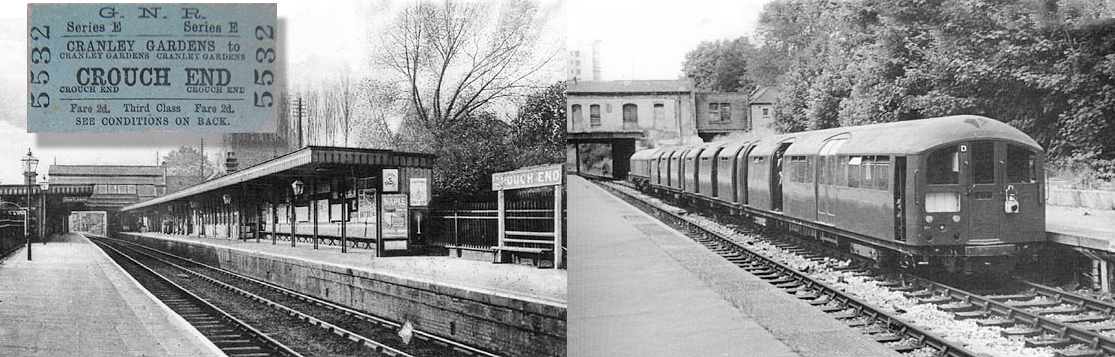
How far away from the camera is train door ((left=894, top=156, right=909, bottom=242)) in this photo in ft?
10.5

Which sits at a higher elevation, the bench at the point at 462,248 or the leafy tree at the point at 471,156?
the leafy tree at the point at 471,156

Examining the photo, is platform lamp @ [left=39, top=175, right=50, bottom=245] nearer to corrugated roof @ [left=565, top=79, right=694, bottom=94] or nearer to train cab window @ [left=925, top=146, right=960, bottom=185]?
corrugated roof @ [left=565, top=79, right=694, bottom=94]

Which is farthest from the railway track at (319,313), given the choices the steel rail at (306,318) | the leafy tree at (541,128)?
the leafy tree at (541,128)

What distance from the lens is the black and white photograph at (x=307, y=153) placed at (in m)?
3.34

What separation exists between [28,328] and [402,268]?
172 cm

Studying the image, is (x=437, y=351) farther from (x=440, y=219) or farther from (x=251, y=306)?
(x=251, y=306)

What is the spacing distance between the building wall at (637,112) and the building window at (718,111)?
10 centimetres

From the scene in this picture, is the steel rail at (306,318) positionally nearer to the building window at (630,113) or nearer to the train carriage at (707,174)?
the building window at (630,113)

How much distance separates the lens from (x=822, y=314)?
3.56 metres

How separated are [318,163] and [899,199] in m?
2.70

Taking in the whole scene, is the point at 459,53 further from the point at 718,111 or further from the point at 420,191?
the point at 718,111

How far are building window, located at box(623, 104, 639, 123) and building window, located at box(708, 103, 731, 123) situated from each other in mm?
378

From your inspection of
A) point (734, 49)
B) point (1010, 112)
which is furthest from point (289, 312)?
point (1010, 112)

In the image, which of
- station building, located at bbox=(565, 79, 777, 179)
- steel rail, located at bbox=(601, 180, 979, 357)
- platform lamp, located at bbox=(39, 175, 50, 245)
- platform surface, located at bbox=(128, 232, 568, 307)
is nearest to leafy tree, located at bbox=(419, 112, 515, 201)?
platform surface, located at bbox=(128, 232, 568, 307)
